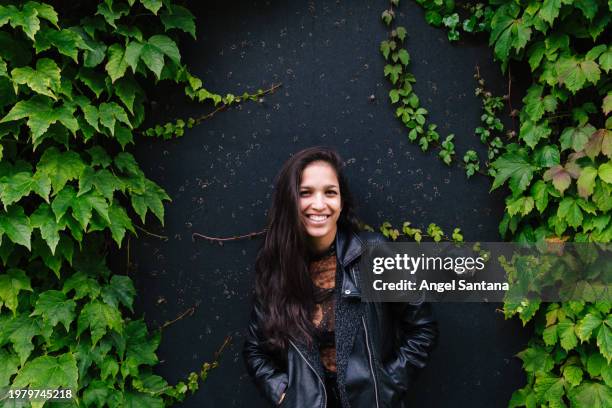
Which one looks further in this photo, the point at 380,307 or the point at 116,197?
the point at 116,197

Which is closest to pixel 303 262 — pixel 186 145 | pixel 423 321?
pixel 423 321

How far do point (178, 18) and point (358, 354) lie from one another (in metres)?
1.56

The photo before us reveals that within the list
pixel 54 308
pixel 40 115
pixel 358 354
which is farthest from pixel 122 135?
pixel 358 354

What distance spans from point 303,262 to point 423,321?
53cm

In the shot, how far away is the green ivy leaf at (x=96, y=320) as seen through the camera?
2.29m

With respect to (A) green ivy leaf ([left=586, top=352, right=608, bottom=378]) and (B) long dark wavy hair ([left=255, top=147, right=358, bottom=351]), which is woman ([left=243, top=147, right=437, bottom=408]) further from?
(A) green ivy leaf ([left=586, top=352, right=608, bottom=378])

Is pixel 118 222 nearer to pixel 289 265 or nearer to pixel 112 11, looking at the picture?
pixel 289 265

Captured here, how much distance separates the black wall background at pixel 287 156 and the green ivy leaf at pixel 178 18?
161mm

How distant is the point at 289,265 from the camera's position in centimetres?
226

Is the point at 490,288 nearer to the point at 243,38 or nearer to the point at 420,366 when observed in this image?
the point at 420,366

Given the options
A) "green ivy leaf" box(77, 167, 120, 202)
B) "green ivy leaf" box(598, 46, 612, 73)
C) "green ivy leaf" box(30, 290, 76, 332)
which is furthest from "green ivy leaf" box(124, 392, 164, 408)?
"green ivy leaf" box(598, 46, 612, 73)

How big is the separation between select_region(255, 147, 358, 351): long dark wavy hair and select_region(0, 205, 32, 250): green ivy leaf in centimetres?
92

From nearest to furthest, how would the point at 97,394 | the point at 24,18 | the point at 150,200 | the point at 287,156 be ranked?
the point at 24,18, the point at 97,394, the point at 150,200, the point at 287,156

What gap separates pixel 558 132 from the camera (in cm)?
241
